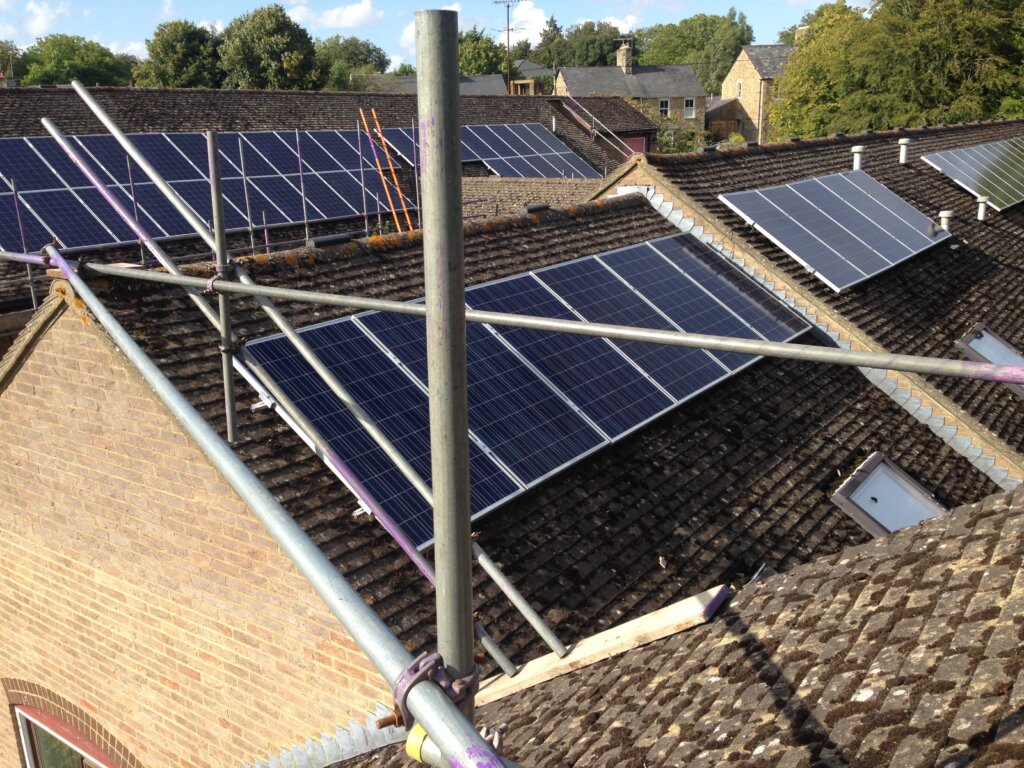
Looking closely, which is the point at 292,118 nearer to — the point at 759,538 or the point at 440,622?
the point at 759,538

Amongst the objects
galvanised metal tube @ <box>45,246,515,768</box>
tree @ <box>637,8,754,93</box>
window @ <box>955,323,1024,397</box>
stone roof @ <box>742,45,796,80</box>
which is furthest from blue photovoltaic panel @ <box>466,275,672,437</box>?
tree @ <box>637,8,754,93</box>

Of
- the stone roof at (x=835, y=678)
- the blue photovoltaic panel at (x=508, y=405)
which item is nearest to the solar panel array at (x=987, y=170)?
the blue photovoltaic panel at (x=508, y=405)

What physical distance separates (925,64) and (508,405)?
1779 inches

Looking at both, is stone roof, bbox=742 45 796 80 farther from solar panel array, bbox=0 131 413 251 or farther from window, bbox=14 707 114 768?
window, bbox=14 707 114 768

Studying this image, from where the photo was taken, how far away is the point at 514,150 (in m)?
30.0

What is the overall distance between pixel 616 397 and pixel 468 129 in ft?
74.7

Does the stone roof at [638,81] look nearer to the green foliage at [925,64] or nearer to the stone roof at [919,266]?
the green foliage at [925,64]

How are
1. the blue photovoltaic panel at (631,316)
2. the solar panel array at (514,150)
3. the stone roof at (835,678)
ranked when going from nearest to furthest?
the stone roof at (835,678) → the blue photovoltaic panel at (631,316) → the solar panel array at (514,150)

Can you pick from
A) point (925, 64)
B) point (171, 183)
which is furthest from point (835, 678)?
point (925, 64)

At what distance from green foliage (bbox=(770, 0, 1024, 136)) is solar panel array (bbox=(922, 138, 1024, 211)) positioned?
23451 millimetres

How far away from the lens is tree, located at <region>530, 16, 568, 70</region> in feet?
418

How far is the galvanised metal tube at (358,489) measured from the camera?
550 cm

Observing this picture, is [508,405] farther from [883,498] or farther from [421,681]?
[421,681]

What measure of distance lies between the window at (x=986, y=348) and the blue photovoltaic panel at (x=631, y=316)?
15.3 ft
